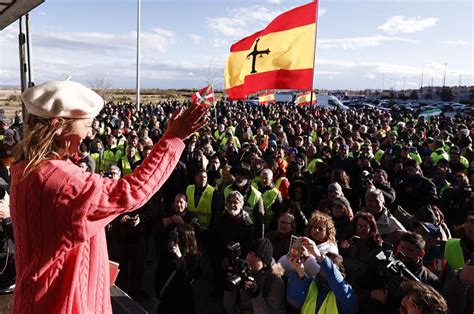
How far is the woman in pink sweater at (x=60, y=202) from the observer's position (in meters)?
1.24

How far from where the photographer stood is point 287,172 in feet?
23.3

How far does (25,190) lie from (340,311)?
2405mm

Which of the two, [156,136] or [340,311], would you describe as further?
[156,136]

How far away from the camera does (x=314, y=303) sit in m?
3.04

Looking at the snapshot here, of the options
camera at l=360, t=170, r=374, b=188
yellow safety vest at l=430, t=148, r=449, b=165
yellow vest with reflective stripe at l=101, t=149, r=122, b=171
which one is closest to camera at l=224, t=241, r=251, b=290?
camera at l=360, t=170, r=374, b=188

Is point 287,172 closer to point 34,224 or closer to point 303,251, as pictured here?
point 303,251

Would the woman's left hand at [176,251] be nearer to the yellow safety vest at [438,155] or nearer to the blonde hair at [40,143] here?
the blonde hair at [40,143]

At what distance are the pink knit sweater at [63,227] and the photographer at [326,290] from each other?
172 cm

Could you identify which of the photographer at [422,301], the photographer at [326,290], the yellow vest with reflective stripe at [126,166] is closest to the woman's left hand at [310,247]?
the photographer at [326,290]

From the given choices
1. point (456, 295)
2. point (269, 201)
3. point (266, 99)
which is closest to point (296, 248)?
point (456, 295)

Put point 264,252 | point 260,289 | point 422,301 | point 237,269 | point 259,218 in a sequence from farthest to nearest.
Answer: point 259,218 < point 264,252 < point 260,289 < point 237,269 < point 422,301

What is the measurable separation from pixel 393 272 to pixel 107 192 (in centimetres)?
196

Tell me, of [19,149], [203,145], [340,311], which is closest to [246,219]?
[340,311]

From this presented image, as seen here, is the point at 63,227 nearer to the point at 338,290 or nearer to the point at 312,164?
the point at 338,290
